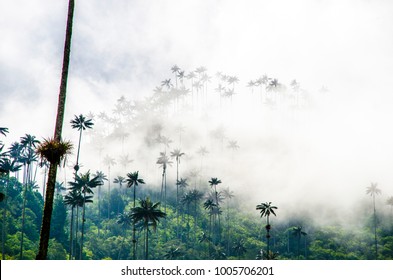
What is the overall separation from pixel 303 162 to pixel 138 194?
268 feet

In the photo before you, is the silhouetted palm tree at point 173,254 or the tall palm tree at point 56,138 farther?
the silhouetted palm tree at point 173,254

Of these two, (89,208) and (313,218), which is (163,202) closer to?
(89,208)

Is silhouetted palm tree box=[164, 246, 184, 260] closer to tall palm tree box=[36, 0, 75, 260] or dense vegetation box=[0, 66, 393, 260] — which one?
dense vegetation box=[0, 66, 393, 260]

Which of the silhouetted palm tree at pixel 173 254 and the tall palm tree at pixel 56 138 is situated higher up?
the tall palm tree at pixel 56 138

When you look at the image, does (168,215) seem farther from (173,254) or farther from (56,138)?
(56,138)

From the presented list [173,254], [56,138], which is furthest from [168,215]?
[56,138]

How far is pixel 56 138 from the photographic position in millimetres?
13602

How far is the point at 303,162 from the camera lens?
158m

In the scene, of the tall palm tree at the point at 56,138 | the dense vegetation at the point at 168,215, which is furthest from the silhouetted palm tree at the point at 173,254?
the tall palm tree at the point at 56,138

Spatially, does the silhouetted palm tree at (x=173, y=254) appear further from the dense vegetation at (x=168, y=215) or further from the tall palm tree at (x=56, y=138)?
the tall palm tree at (x=56, y=138)

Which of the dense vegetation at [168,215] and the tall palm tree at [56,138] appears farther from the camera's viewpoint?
the dense vegetation at [168,215]

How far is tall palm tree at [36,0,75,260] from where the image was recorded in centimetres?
1225

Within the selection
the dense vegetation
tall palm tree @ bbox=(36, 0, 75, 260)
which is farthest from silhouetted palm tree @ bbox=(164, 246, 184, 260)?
tall palm tree @ bbox=(36, 0, 75, 260)

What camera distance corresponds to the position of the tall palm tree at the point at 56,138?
12.2 m
